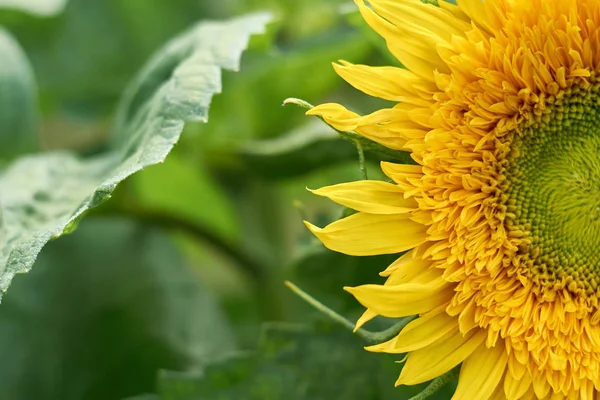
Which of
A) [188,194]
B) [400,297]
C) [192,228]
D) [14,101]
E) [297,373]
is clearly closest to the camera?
[400,297]

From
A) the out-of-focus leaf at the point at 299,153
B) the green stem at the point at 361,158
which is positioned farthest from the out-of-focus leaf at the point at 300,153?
the green stem at the point at 361,158

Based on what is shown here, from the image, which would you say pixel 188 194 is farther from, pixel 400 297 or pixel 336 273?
pixel 400 297

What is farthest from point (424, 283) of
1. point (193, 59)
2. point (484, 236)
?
point (193, 59)

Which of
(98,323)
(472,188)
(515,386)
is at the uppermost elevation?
(472,188)

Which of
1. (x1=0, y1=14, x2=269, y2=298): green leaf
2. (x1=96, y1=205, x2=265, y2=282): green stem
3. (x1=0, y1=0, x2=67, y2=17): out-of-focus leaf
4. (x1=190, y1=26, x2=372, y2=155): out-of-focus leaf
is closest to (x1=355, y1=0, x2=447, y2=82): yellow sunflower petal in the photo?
(x1=0, y1=14, x2=269, y2=298): green leaf

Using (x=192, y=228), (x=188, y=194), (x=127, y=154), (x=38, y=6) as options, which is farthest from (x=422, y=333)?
(x=38, y=6)

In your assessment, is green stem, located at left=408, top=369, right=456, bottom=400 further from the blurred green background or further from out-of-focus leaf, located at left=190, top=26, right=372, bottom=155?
out-of-focus leaf, located at left=190, top=26, right=372, bottom=155
